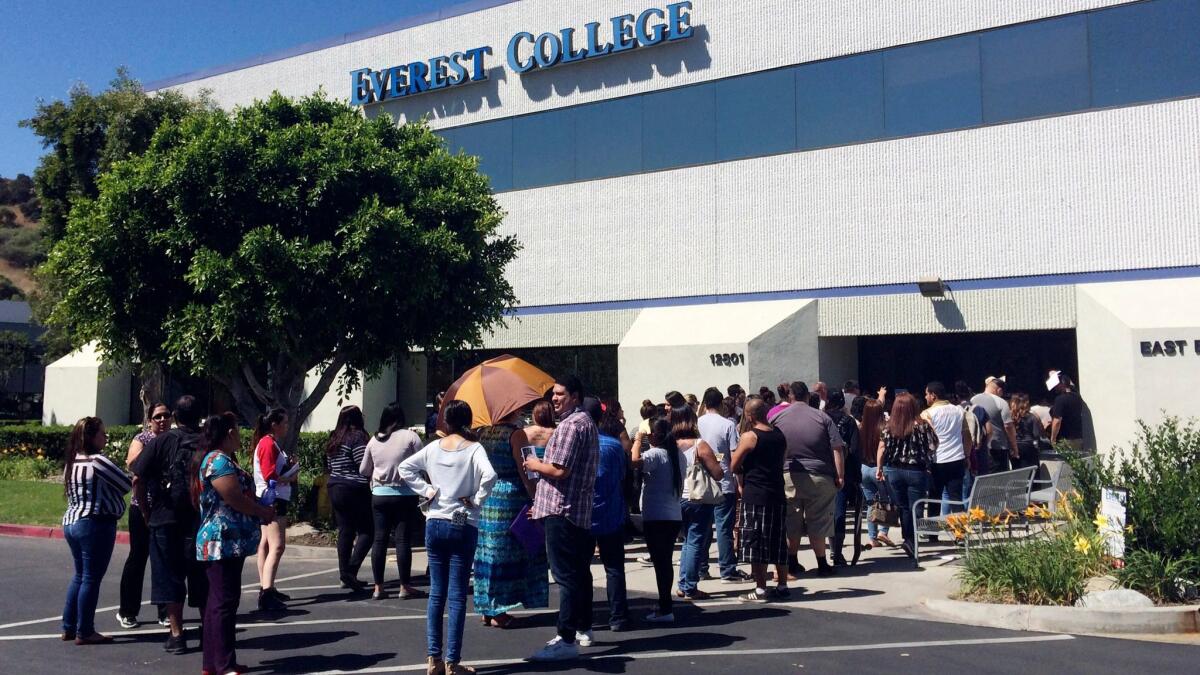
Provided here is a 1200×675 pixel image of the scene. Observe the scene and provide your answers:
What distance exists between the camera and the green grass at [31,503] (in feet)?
52.7

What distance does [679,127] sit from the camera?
22.1m

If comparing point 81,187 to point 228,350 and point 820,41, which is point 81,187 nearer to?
point 228,350

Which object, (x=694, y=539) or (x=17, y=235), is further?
(x=17, y=235)

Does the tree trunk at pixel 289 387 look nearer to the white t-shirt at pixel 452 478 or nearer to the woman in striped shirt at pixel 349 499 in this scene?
the woman in striped shirt at pixel 349 499

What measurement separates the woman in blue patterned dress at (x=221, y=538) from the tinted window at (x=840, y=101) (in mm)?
15751

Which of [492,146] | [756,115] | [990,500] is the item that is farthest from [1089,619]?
[492,146]

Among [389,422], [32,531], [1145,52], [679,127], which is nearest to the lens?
[389,422]

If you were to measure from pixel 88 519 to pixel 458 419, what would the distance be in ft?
10.5

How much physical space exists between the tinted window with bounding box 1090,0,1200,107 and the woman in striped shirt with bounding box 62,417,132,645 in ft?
54.3

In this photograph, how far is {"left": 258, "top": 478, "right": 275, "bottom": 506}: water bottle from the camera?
8.72 m

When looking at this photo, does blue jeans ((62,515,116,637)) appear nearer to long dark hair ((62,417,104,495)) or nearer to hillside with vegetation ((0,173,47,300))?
long dark hair ((62,417,104,495))

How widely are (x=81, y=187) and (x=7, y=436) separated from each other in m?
6.50

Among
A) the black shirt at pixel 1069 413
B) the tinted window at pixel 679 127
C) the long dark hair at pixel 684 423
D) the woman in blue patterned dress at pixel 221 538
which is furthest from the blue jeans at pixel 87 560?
the tinted window at pixel 679 127

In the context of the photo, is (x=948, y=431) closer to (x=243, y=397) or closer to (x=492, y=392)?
(x=492, y=392)
